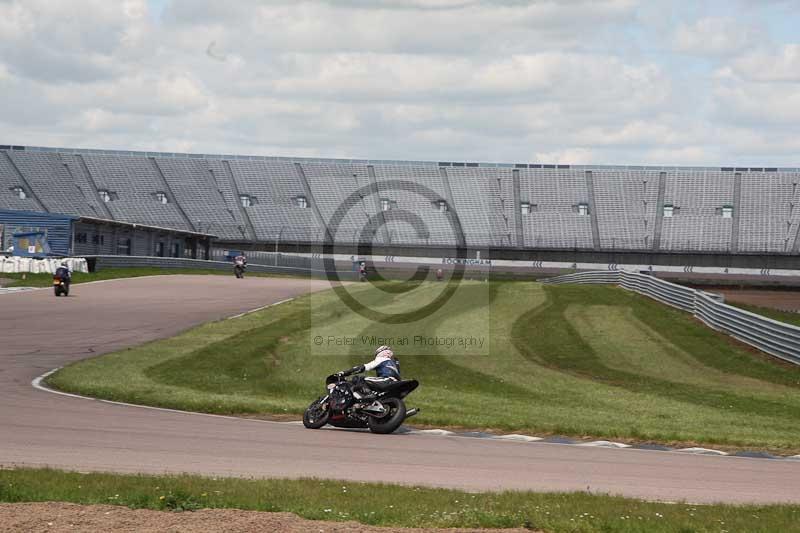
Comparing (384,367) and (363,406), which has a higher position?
(384,367)

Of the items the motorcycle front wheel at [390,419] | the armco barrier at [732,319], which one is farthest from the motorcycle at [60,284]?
the motorcycle front wheel at [390,419]

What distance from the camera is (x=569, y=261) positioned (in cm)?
9294

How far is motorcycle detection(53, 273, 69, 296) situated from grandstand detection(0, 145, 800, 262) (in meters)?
51.8

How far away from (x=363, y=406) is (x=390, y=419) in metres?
0.54

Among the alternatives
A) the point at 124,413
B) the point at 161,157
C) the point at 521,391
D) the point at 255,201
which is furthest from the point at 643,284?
the point at 161,157

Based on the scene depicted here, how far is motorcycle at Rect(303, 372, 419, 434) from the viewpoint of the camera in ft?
54.7

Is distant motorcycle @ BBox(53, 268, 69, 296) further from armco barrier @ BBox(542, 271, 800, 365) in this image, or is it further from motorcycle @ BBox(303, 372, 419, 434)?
motorcycle @ BBox(303, 372, 419, 434)

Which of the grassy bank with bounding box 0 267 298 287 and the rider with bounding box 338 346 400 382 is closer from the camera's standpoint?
the rider with bounding box 338 346 400 382

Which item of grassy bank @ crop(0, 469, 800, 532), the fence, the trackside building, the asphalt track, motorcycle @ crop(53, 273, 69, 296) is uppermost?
the trackside building

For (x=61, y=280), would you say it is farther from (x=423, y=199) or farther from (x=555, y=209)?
(x=423, y=199)

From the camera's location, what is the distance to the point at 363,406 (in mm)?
16891

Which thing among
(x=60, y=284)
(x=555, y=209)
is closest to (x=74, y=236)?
(x=60, y=284)

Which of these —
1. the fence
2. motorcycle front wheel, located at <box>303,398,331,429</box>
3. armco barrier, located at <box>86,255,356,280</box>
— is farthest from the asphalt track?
armco barrier, located at <box>86,255,356,280</box>

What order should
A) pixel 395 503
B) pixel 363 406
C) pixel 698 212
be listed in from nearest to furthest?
pixel 395 503 → pixel 363 406 → pixel 698 212
